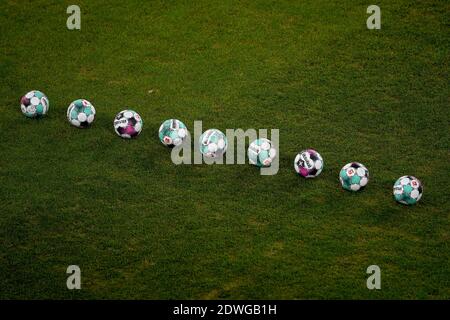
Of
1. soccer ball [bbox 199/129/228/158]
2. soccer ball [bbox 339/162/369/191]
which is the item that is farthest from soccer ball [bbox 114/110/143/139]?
soccer ball [bbox 339/162/369/191]

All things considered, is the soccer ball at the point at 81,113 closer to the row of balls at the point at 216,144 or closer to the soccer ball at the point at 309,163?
the row of balls at the point at 216,144

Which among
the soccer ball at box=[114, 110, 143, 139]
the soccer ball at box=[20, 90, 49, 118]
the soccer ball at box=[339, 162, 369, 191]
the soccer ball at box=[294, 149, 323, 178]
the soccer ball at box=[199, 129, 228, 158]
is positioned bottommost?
the soccer ball at box=[339, 162, 369, 191]

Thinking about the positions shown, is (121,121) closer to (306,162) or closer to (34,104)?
(34,104)

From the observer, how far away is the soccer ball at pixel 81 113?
978cm

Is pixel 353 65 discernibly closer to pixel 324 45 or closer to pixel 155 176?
pixel 324 45

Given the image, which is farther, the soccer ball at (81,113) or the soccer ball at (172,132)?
the soccer ball at (81,113)

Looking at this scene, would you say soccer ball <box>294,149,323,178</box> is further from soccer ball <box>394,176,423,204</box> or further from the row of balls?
soccer ball <box>394,176,423,204</box>

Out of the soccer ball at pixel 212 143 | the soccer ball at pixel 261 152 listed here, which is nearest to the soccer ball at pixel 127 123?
the soccer ball at pixel 212 143

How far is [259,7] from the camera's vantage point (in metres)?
13.1

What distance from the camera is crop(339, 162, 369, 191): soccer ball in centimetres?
863

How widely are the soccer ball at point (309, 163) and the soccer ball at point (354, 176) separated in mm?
347

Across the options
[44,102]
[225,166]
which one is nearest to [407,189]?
[225,166]

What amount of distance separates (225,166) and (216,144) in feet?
1.12

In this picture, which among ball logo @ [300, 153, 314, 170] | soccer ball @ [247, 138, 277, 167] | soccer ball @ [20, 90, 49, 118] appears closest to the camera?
ball logo @ [300, 153, 314, 170]
